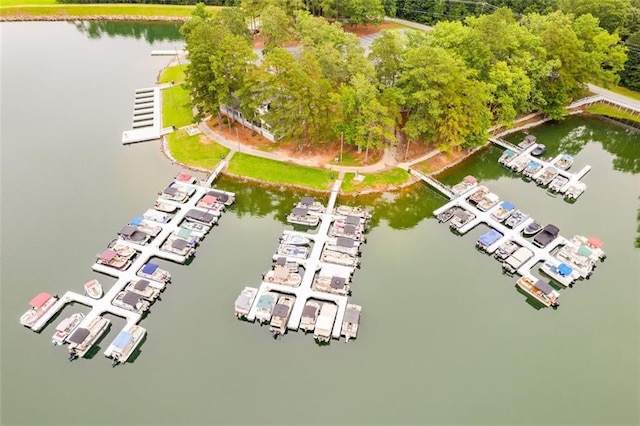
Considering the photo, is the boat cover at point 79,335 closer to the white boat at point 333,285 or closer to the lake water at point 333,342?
the lake water at point 333,342

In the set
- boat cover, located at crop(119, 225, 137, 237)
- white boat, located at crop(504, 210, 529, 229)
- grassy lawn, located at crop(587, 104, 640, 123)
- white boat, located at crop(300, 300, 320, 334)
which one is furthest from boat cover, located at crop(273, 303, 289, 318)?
grassy lawn, located at crop(587, 104, 640, 123)

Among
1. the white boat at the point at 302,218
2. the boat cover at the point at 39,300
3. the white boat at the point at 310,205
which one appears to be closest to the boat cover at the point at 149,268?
the boat cover at the point at 39,300

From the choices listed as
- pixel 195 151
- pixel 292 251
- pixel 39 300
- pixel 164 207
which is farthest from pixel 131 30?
pixel 292 251

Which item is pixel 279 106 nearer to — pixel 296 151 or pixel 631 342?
pixel 296 151

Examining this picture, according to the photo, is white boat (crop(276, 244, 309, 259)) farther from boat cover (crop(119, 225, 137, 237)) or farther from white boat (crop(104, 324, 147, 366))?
boat cover (crop(119, 225, 137, 237))

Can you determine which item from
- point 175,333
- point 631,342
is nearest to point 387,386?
point 175,333

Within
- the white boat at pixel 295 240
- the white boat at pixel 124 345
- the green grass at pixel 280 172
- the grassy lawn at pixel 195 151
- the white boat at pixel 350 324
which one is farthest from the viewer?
the grassy lawn at pixel 195 151
